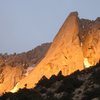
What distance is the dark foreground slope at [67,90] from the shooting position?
2821 centimetres

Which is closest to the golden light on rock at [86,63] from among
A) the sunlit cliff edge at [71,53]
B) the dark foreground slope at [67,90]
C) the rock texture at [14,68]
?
the sunlit cliff edge at [71,53]

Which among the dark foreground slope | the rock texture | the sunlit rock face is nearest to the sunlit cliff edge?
the sunlit rock face

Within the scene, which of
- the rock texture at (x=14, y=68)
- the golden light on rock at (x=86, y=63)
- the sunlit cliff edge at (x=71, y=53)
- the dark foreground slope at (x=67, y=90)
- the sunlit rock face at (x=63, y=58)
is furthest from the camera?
the rock texture at (x=14, y=68)

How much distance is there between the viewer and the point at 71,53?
74375mm

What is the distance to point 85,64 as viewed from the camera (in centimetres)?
7206

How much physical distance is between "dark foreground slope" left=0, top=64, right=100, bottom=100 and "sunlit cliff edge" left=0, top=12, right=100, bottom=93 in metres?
36.2

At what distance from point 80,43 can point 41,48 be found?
27.6 metres

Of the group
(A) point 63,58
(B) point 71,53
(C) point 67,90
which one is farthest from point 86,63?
(C) point 67,90

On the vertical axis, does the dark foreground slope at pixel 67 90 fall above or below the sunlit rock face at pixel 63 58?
below

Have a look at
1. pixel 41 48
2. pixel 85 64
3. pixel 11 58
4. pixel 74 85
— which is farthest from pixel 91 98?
pixel 41 48

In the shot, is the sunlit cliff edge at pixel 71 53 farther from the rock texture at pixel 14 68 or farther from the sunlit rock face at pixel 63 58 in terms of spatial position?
the rock texture at pixel 14 68

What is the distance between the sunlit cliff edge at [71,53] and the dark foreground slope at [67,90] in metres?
36.2

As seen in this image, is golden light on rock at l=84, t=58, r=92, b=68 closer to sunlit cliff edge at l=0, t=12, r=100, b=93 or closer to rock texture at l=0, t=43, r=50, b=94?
sunlit cliff edge at l=0, t=12, r=100, b=93

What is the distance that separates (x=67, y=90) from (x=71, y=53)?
4317 centimetres
